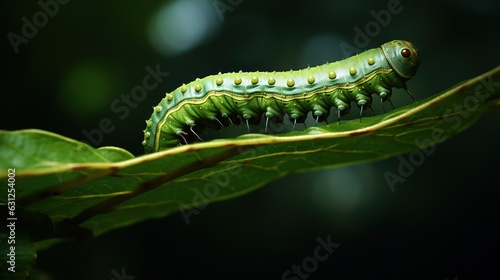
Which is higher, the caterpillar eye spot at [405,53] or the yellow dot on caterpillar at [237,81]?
the yellow dot on caterpillar at [237,81]

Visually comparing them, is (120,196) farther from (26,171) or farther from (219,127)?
(219,127)

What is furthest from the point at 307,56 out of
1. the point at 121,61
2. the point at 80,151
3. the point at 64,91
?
the point at 80,151

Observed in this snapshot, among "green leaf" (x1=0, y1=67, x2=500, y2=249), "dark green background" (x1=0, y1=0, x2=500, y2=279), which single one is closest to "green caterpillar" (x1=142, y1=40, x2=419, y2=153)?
"green leaf" (x1=0, y1=67, x2=500, y2=249)

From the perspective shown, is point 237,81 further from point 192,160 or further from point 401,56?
point 192,160

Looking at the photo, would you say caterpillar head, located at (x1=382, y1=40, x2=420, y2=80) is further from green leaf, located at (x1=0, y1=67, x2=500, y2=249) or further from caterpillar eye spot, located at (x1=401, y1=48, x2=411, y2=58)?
green leaf, located at (x1=0, y1=67, x2=500, y2=249)

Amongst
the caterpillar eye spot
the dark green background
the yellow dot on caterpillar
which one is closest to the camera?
the caterpillar eye spot

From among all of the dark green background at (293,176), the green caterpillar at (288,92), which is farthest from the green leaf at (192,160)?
the dark green background at (293,176)

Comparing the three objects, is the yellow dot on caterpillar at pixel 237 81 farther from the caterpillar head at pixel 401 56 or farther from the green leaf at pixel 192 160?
the green leaf at pixel 192 160

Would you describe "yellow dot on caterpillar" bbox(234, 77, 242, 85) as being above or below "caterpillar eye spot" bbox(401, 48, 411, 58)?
above
